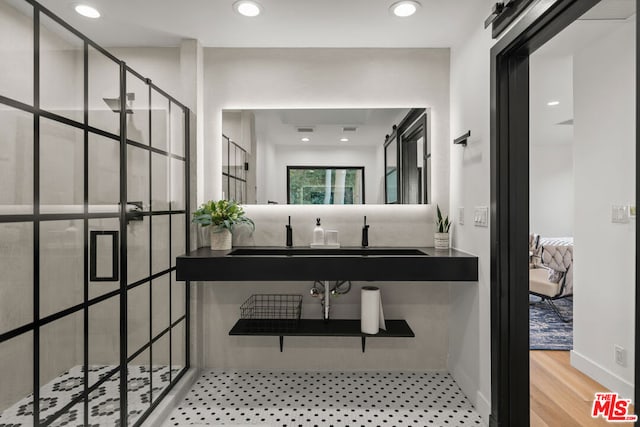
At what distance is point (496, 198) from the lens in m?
1.88

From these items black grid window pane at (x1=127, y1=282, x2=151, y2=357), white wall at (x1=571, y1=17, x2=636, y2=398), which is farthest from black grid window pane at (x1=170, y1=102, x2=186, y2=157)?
white wall at (x1=571, y1=17, x2=636, y2=398)

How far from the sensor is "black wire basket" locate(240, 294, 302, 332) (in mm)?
2553

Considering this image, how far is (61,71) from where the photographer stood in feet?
4.42

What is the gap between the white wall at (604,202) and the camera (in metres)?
2.28

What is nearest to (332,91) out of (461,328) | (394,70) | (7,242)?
(394,70)

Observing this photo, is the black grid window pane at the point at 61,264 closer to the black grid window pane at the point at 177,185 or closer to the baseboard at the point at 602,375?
the black grid window pane at the point at 177,185

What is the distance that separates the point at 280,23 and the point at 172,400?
8.02 feet

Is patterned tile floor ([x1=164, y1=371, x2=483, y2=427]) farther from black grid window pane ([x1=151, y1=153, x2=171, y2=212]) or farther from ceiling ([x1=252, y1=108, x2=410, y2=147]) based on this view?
ceiling ([x1=252, y1=108, x2=410, y2=147])

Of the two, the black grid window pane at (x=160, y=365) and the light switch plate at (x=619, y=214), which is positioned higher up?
the light switch plate at (x=619, y=214)

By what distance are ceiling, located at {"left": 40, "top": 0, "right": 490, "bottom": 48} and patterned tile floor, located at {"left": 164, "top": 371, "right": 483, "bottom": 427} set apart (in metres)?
2.37

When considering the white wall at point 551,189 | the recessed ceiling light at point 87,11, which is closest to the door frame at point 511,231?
the recessed ceiling light at point 87,11

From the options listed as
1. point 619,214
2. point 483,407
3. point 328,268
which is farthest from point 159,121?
point 619,214

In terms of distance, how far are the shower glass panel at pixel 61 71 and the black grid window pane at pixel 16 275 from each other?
454 millimetres

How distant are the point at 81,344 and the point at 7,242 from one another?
1.78ft
